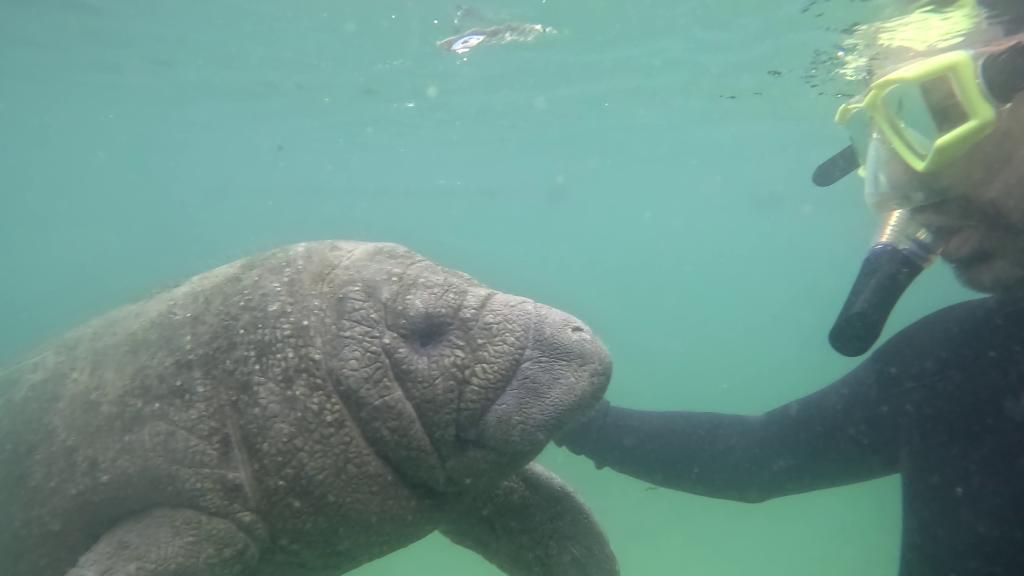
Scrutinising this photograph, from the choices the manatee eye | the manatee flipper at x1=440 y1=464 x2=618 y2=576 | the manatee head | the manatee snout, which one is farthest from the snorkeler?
the manatee eye

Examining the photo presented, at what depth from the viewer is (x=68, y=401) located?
10.5 ft

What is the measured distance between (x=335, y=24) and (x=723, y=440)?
18.1 metres

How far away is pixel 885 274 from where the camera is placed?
3783 mm

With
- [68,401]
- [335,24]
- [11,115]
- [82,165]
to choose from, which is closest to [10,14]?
[335,24]

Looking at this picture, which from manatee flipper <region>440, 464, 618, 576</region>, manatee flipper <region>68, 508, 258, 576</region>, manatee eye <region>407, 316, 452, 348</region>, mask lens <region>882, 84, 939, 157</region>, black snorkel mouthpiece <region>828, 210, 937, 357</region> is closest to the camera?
manatee flipper <region>68, 508, 258, 576</region>

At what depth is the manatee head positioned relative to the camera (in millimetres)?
2814

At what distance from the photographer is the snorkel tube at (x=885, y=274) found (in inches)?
146

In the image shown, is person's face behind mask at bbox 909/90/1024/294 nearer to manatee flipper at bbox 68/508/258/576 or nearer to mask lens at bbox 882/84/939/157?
mask lens at bbox 882/84/939/157

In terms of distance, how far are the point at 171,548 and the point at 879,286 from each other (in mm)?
3329

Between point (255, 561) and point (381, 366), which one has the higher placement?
point (381, 366)

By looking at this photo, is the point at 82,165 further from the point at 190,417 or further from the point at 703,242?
the point at 703,242

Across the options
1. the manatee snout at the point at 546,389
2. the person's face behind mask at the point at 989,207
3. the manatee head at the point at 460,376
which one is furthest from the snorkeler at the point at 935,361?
the manatee head at the point at 460,376

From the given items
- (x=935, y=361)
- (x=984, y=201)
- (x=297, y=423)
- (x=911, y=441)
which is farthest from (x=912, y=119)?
(x=297, y=423)

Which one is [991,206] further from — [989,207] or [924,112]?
[924,112]
